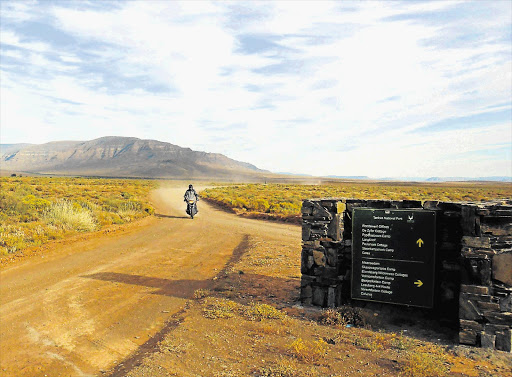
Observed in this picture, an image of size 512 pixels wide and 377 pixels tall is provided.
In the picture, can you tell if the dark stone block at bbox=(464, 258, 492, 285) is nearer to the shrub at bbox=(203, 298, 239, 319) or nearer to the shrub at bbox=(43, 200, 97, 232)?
the shrub at bbox=(203, 298, 239, 319)

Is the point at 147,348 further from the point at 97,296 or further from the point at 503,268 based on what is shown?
the point at 503,268

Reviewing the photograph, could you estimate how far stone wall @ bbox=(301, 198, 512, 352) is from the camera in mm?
6172

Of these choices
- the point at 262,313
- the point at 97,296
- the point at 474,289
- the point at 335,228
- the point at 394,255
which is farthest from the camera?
the point at 97,296

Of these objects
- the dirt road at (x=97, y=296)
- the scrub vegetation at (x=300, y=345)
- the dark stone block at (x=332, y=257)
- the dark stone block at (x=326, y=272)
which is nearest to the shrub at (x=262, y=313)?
the scrub vegetation at (x=300, y=345)

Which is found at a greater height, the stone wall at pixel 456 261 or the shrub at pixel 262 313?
the stone wall at pixel 456 261

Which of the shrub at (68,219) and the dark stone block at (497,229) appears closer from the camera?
the dark stone block at (497,229)

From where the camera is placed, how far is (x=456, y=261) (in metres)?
7.02

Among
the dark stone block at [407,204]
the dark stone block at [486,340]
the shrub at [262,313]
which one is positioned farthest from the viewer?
the shrub at [262,313]

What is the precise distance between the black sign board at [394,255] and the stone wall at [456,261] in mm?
311

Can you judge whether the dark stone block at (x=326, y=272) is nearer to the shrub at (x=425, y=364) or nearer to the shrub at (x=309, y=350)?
the shrub at (x=309, y=350)

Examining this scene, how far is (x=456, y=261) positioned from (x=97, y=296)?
8.36 m

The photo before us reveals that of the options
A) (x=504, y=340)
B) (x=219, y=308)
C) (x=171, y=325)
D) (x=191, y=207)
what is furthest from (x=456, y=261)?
(x=191, y=207)

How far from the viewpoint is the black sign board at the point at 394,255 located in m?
7.10

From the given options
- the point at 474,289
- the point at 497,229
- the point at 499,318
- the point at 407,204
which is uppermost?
the point at 407,204
